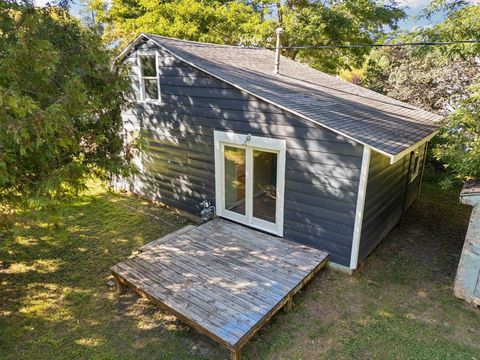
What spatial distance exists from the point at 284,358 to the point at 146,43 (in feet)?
A: 22.6

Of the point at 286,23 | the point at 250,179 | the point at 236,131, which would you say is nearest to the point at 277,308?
the point at 250,179

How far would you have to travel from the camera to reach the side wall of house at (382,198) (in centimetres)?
549

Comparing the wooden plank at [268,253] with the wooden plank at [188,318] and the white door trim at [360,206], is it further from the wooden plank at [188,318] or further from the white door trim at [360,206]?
the wooden plank at [188,318]

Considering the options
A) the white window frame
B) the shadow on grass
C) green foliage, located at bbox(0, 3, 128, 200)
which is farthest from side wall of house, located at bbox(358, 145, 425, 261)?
the white window frame

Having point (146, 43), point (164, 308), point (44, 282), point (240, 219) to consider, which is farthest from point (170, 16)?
point (164, 308)

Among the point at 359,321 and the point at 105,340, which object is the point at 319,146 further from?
the point at 105,340

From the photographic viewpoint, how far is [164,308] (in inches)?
176

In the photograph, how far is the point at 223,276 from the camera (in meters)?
5.10

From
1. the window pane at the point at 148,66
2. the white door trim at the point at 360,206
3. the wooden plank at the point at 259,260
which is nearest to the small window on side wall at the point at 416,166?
the white door trim at the point at 360,206

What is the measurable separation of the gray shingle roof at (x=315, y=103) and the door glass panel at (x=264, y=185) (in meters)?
1.14

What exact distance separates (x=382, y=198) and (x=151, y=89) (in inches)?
225

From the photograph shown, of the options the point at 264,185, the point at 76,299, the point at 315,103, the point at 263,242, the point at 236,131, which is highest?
the point at 315,103

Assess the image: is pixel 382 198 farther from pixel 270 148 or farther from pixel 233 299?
pixel 233 299

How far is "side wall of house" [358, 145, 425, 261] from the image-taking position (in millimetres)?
5486
